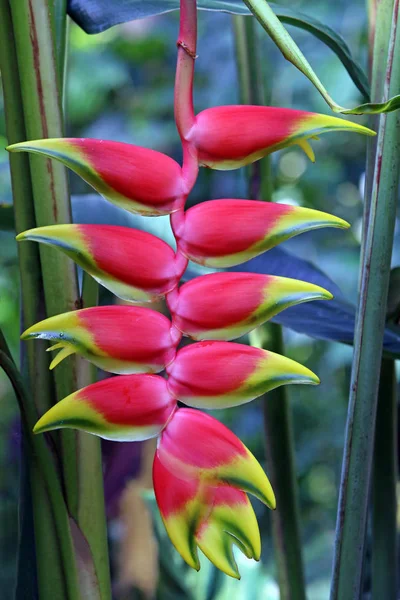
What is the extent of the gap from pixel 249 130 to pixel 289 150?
733 millimetres

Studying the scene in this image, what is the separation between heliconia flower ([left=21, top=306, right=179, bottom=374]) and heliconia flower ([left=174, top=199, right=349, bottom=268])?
0.02 m

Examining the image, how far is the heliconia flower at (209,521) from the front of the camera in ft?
0.52

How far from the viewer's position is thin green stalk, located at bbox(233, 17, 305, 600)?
380 millimetres

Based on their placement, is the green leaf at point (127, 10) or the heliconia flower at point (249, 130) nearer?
the heliconia flower at point (249, 130)

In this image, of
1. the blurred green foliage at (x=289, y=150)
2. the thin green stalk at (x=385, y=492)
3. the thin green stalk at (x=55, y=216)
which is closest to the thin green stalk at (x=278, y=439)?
the thin green stalk at (x=385, y=492)

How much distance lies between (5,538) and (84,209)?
30 cm

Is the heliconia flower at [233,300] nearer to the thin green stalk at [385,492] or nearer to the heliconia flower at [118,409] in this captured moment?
the heliconia flower at [118,409]

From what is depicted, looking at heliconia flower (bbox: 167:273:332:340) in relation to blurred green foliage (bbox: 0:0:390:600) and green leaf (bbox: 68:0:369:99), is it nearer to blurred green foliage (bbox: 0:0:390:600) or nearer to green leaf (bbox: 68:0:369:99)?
green leaf (bbox: 68:0:369:99)

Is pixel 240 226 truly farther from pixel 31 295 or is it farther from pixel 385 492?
pixel 385 492

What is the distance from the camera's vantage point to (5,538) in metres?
0.53

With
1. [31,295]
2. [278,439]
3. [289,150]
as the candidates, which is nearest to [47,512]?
[31,295]

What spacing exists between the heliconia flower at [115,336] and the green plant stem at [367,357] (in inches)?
4.1

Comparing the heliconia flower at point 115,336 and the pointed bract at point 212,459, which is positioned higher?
the heliconia flower at point 115,336

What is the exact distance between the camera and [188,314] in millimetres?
168
